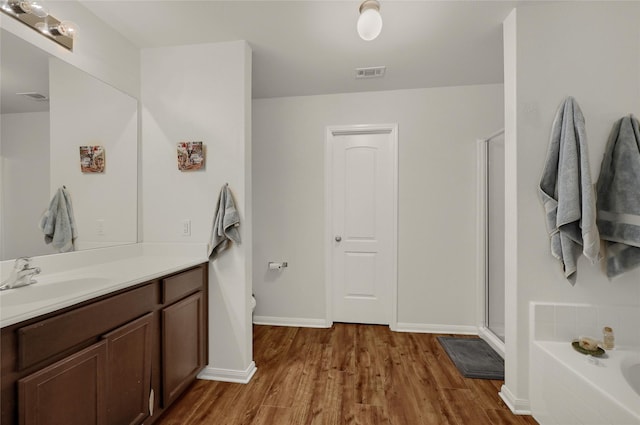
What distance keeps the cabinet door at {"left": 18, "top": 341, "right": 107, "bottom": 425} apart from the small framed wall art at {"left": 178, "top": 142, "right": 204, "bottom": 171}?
3.98 feet

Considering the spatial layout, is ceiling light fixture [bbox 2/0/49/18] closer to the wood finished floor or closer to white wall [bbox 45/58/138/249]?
white wall [bbox 45/58/138/249]

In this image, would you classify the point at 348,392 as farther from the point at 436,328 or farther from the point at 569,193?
the point at 569,193

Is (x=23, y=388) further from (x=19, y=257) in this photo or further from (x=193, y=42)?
(x=193, y=42)

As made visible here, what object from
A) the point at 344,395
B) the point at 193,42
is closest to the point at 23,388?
the point at 344,395

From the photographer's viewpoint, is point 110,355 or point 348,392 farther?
point 348,392

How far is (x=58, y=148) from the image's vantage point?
1.55m

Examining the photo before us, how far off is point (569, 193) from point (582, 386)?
0.96m

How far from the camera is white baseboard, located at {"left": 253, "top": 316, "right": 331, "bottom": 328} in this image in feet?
9.51

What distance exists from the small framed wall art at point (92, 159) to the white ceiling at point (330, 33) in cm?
86

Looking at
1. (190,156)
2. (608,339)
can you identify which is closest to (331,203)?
(190,156)

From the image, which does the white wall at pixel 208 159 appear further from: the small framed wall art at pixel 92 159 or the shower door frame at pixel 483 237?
the shower door frame at pixel 483 237

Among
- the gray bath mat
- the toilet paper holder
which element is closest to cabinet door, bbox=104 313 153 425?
the toilet paper holder

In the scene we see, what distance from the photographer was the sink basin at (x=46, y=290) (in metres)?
1.15

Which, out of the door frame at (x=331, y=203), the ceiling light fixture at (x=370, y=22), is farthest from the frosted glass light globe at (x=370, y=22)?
the door frame at (x=331, y=203)
